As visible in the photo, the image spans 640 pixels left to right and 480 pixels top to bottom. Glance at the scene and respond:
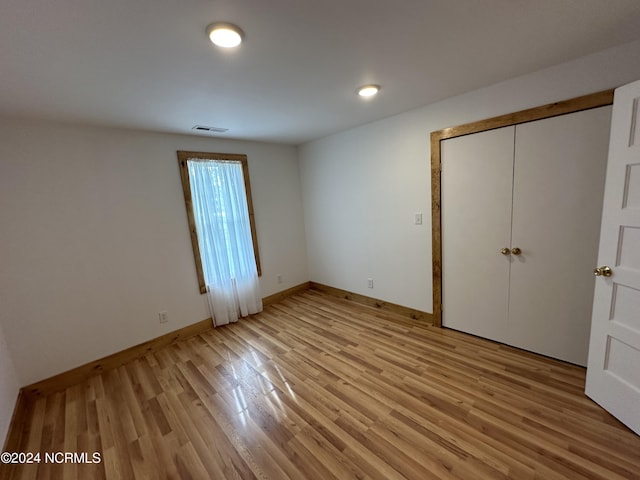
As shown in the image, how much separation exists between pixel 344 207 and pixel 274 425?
265 centimetres

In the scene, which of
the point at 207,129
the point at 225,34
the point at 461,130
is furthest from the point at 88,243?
the point at 461,130

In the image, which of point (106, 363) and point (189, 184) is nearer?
point (106, 363)

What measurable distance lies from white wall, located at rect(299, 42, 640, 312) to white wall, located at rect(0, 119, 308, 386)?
1.58 m

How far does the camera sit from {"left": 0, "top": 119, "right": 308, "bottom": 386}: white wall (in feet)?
7.12

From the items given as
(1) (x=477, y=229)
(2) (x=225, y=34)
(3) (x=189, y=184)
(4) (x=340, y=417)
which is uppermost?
(2) (x=225, y=34)

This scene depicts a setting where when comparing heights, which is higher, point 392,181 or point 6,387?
point 392,181

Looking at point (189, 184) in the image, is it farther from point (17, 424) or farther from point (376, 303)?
point (376, 303)

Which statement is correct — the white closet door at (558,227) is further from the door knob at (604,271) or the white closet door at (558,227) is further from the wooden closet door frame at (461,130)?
the door knob at (604,271)

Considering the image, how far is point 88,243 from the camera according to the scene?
8.13 ft

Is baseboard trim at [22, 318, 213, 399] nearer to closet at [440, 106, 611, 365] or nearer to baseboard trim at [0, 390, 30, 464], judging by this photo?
baseboard trim at [0, 390, 30, 464]

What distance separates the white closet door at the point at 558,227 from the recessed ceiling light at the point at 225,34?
2.22 metres

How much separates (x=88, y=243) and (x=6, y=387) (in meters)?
1.21

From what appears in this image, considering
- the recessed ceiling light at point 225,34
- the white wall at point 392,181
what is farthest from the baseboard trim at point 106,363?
the recessed ceiling light at point 225,34

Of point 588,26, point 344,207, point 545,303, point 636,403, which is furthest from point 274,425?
point 588,26
